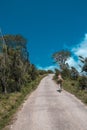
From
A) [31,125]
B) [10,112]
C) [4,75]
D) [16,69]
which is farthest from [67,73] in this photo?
[31,125]

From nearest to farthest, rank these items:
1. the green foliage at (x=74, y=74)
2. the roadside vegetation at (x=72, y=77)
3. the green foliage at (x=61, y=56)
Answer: the roadside vegetation at (x=72, y=77), the green foliage at (x=74, y=74), the green foliage at (x=61, y=56)

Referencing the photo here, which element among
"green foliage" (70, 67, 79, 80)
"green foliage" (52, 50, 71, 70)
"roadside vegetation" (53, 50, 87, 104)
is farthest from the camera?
"green foliage" (52, 50, 71, 70)

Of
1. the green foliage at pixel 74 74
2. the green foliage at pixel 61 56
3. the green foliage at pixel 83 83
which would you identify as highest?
the green foliage at pixel 61 56

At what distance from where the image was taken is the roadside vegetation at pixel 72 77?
32.5 metres

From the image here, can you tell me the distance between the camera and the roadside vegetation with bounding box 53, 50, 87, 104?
32.5 metres

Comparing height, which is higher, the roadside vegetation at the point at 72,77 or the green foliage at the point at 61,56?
the green foliage at the point at 61,56

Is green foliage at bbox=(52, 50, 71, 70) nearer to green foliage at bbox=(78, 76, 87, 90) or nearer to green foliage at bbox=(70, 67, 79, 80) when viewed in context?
green foliage at bbox=(70, 67, 79, 80)

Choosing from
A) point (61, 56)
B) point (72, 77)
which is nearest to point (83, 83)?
point (72, 77)

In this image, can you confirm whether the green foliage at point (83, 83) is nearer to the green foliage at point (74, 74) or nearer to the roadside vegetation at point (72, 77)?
the roadside vegetation at point (72, 77)

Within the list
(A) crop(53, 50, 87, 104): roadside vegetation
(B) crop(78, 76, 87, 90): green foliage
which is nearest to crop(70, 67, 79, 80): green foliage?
(A) crop(53, 50, 87, 104): roadside vegetation

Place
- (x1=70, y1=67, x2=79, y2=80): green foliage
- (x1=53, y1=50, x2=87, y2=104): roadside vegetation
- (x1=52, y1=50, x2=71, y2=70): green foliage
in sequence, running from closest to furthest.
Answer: (x1=53, y1=50, x2=87, y2=104): roadside vegetation, (x1=70, y1=67, x2=79, y2=80): green foliage, (x1=52, y1=50, x2=71, y2=70): green foliage


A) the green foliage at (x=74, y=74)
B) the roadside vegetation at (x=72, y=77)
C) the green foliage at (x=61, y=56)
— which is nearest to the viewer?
the roadside vegetation at (x=72, y=77)

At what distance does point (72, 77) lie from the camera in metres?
72.7

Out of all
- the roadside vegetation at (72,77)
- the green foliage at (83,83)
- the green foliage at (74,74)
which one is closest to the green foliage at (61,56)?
the roadside vegetation at (72,77)
